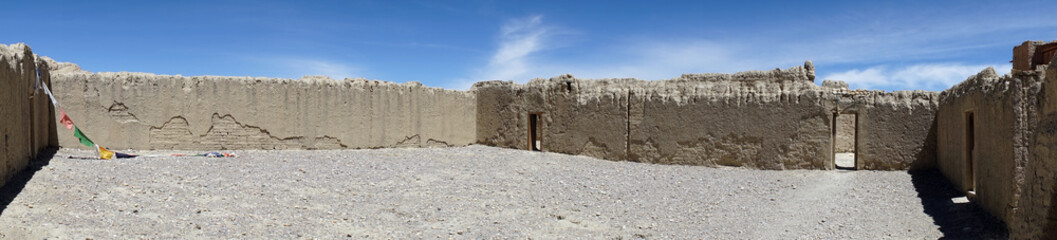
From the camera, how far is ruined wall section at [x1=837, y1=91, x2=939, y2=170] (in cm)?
1095

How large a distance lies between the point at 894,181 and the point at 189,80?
12228mm

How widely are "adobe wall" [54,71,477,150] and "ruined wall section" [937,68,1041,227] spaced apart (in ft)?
32.1

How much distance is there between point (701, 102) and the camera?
12188mm

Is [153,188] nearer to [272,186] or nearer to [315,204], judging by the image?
[272,186]

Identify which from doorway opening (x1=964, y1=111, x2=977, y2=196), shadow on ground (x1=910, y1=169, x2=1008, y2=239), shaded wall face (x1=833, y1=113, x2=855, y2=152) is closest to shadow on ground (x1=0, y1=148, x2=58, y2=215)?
shadow on ground (x1=910, y1=169, x2=1008, y2=239)

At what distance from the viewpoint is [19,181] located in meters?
6.98

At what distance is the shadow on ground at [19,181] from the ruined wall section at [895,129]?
11.8 m

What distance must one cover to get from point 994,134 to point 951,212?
1204 mm

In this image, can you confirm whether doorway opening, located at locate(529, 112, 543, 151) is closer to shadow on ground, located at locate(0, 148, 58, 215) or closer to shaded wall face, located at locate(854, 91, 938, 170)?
shaded wall face, located at locate(854, 91, 938, 170)

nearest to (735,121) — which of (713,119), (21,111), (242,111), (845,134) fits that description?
(713,119)

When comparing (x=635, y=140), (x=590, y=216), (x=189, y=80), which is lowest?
(x=590, y=216)

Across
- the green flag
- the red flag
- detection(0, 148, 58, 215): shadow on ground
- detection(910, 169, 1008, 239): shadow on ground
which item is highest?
the red flag

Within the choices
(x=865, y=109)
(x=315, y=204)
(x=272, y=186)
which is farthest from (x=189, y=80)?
(x=865, y=109)

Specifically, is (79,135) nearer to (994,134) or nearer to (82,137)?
(82,137)
